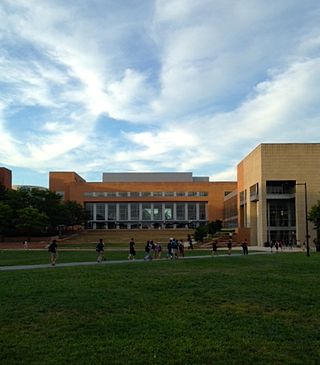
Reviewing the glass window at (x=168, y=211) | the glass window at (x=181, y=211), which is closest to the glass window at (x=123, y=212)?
the glass window at (x=168, y=211)

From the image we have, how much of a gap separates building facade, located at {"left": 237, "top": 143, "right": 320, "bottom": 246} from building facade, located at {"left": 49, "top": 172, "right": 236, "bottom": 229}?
50.5m

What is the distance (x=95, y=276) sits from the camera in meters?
18.2

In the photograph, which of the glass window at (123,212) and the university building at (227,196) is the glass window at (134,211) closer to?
the university building at (227,196)

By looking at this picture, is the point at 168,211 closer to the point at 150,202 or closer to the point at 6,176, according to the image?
the point at 150,202

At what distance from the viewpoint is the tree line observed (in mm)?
72375

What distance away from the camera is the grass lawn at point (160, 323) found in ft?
23.7

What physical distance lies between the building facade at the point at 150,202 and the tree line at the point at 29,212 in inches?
1133

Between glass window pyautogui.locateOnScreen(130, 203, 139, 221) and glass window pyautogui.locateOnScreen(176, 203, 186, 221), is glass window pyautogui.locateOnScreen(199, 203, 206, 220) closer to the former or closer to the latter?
glass window pyautogui.locateOnScreen(176, 203, 186, 221)

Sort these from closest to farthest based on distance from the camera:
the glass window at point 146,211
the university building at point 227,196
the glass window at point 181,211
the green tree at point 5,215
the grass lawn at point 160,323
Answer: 1. the grass lawn at point 160,323
2. the university building at point 227,196
3. the green tree at point 5,215
4. the glass window at point 146,211
5. the glass window at point 181,211

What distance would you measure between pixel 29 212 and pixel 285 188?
122ft

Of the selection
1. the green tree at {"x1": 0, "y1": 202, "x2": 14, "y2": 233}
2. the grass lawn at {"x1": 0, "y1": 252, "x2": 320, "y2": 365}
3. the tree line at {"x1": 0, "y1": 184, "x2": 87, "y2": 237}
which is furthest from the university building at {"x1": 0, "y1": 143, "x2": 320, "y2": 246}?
the grass lawn at {"x1": 0, "y1": 252, "x2": 320, "y2": 365}

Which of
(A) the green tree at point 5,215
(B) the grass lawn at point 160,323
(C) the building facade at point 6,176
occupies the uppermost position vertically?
(C) the building facade at point 6,176

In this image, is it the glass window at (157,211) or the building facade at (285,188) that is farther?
the glass window at (157,211)

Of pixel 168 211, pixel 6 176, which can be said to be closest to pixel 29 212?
pixel 6 176
